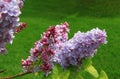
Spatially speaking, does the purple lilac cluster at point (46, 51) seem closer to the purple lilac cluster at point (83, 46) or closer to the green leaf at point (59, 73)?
the green leaf at point (59, 73)

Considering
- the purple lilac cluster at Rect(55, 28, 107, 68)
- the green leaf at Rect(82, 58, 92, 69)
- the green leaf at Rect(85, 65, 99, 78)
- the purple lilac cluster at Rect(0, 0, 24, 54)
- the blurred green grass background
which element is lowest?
the blurred green grass background

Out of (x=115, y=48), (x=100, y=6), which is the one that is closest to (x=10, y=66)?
(x=115, y=48)

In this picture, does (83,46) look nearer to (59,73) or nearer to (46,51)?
(59,73)

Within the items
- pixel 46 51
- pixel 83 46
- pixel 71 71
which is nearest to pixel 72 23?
pixel 46 51

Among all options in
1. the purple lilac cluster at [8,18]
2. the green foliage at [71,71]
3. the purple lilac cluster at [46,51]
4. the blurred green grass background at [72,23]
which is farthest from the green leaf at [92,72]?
the blurred green grass background at [72,23]

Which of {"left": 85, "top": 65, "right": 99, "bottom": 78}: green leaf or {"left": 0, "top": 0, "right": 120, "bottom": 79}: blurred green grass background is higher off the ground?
{"left": 85, "top": 65, "right": 99, "bottom": 78}: green leaf

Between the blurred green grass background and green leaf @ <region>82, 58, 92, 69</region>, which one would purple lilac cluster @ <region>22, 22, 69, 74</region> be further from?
the blurred green grass background

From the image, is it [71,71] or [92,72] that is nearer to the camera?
[71,71]

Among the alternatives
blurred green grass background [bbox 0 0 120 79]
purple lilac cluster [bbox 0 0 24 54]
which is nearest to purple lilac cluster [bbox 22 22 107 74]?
purple lilac cluster [bbox 0 0 24 54]
